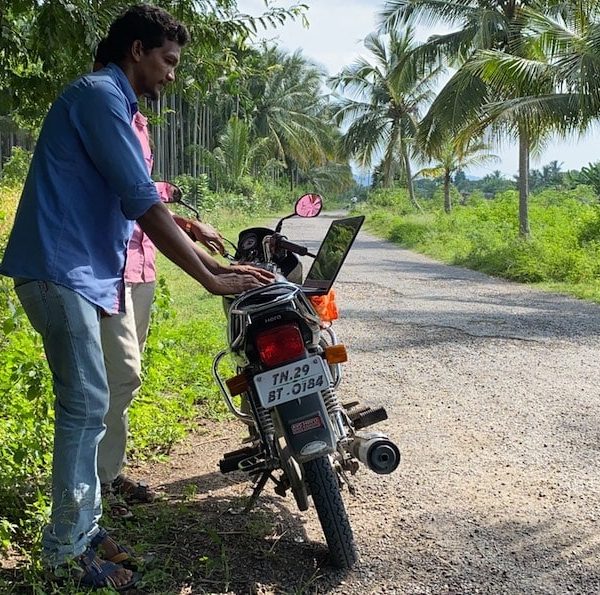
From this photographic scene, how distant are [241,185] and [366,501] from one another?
30.9 meters

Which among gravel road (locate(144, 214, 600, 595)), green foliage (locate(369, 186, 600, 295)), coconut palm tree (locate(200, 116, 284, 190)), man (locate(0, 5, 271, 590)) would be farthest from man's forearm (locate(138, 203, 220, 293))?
coconut palm tree (locate(200, 116, 284, 190))

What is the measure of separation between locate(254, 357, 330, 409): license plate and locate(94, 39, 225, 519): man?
0.64 m

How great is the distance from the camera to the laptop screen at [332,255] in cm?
294

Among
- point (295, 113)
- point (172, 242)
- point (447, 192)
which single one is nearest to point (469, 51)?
point (447, 192)

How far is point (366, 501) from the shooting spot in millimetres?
3389

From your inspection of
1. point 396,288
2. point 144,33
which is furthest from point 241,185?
point 144,33

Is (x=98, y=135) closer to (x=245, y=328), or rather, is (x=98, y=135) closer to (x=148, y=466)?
(x=245, y=328)

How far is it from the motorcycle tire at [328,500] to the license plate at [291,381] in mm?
242

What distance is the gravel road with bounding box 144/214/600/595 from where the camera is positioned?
8.99 feet

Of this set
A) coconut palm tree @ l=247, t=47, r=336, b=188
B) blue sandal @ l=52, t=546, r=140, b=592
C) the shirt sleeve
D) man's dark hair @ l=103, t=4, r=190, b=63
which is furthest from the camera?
coconut palm tree @ l=247, t=47, r=336, b=188

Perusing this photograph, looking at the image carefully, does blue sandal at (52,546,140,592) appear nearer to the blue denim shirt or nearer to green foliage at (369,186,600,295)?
the blue denim shirt

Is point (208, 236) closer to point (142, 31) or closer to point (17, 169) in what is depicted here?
point (142, 31)

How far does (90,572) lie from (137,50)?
169 centimetres

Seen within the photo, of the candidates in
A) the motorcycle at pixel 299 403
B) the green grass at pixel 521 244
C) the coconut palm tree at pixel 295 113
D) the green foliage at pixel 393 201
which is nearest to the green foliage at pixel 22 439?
the motorcycle at pixel 299 403
